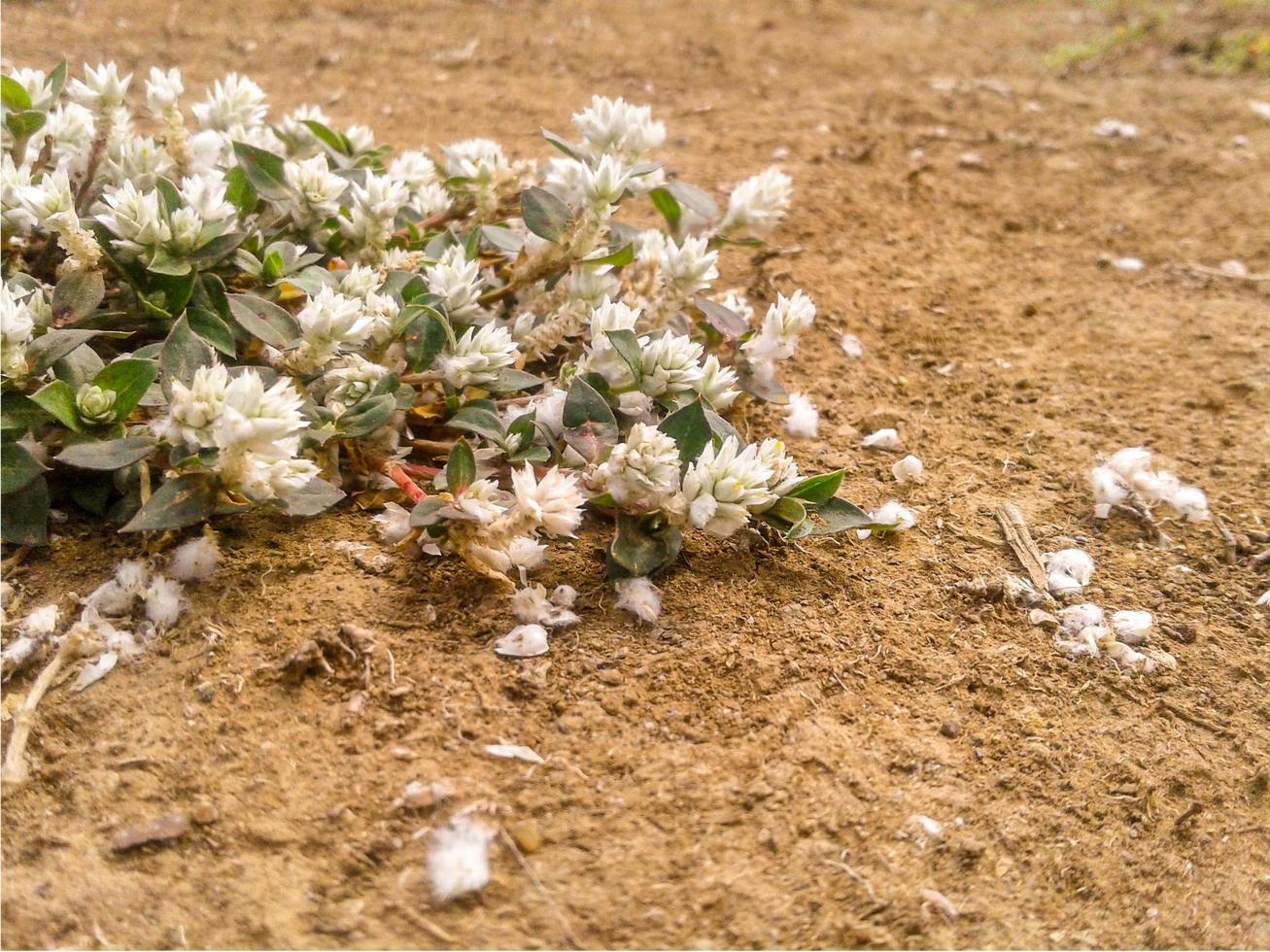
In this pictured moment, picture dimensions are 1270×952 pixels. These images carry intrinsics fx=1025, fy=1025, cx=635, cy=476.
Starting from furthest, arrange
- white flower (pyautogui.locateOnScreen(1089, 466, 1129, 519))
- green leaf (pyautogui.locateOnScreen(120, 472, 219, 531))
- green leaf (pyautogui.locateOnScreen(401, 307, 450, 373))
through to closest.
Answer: white flower (pyautogui.locateOnScreen(1089, 466, 1129, 519)) < green leaf (pyautogui.locateOnScreen(401, 307, 450, 373)) < green leaf (pyautogui.locateOnScreen(120, 472, 219, 531))

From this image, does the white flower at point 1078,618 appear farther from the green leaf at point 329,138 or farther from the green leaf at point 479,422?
the green leaf at point 329,138

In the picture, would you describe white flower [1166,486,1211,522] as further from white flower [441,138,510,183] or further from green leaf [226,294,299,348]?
green leaf [226,294,299,348]

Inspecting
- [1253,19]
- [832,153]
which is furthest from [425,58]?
[1253,19]

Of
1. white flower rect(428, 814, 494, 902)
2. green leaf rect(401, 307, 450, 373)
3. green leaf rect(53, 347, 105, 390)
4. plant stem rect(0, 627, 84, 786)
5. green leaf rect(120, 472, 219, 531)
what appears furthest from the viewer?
green leaf rect(401, 307, 450, 373)

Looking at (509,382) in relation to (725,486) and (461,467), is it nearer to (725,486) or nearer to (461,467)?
(461,467)

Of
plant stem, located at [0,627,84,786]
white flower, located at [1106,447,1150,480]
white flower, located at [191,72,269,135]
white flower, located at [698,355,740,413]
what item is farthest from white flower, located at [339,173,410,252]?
white flower, located at [1106,447,1150,480]
